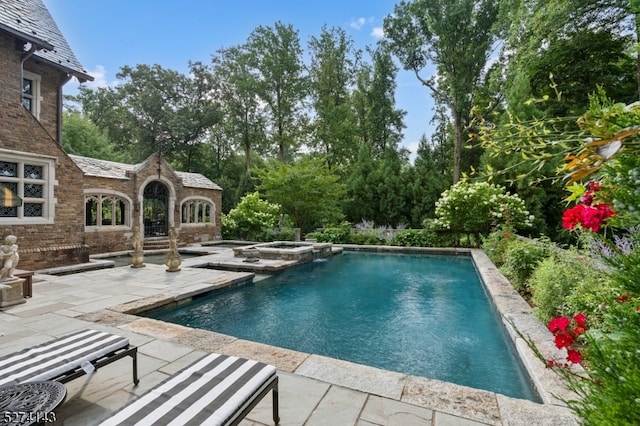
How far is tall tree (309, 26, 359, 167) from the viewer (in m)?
25.0

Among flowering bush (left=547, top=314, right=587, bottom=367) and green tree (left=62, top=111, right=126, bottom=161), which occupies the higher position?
green tree (left=62, top=111, right=126, bottom=161)

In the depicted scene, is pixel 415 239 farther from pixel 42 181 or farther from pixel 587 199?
pixel 42 181

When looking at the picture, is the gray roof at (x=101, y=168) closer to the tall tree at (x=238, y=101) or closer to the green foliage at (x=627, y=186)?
the green foliage at (x=627, y=186)

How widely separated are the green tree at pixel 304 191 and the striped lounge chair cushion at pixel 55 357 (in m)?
13.3

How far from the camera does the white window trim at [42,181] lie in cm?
772

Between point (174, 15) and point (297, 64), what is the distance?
15885mm

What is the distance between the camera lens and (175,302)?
19.0 ft

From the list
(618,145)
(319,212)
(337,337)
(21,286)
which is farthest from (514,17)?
(21,286)

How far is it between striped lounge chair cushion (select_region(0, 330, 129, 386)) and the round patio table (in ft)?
0.30

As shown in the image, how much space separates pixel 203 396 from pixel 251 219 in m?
14.8

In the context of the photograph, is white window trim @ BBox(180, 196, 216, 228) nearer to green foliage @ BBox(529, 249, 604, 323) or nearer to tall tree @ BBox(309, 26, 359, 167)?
tall tree @ BBox(309, 26, 359, 167)

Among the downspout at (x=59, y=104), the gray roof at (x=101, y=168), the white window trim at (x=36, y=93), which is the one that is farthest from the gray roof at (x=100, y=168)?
the white window trim at (x=36, y=93)

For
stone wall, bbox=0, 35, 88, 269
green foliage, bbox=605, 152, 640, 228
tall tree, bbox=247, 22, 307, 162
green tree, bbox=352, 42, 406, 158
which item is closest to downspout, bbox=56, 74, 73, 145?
stone wall, bbox=0, 35, 88, 269

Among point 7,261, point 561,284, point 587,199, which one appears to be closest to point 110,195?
point 7,261
